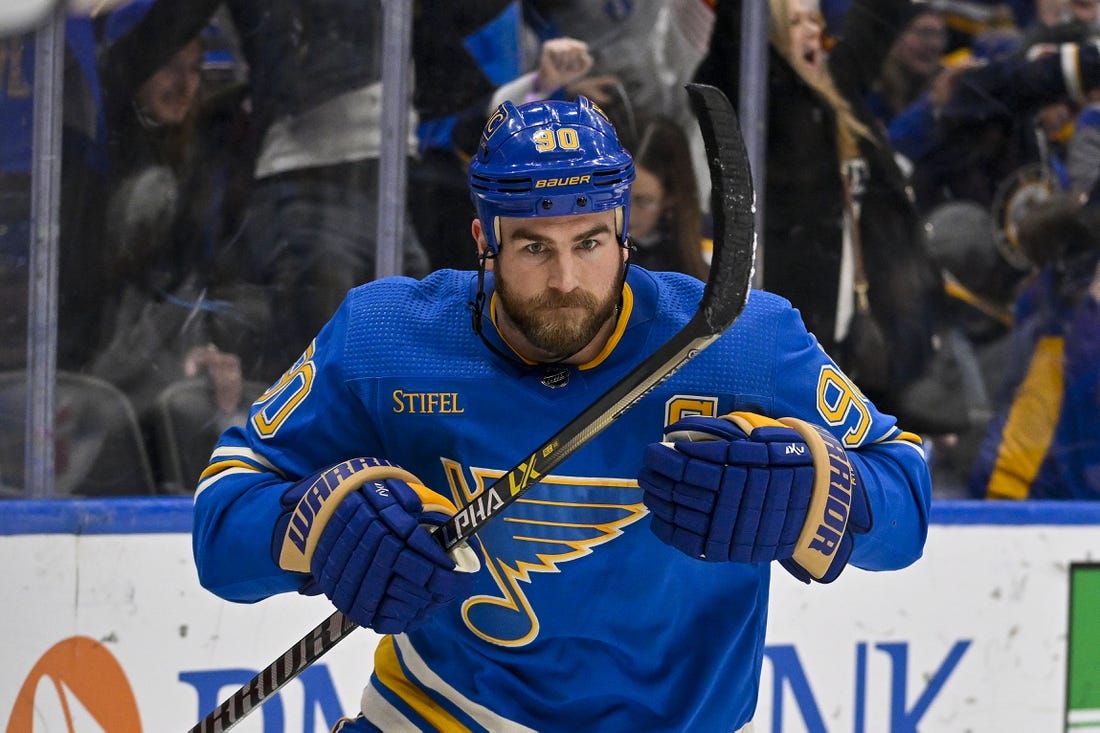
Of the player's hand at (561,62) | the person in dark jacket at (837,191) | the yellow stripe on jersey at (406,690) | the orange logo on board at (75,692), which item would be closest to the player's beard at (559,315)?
the yellow stripe on jersey at (406,690)

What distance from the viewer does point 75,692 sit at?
9.39 feet

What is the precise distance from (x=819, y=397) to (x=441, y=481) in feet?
1.77

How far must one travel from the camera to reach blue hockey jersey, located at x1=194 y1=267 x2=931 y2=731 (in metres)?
1.95

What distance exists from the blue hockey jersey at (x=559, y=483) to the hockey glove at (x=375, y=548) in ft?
0.42

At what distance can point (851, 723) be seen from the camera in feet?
10.6

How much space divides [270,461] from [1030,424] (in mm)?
2249

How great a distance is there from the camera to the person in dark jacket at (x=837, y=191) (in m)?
3.51

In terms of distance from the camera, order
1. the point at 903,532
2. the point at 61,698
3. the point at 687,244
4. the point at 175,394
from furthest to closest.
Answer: the point at 687,244 < the point at 175,394 < the point at 61,698 < the point at 903,532

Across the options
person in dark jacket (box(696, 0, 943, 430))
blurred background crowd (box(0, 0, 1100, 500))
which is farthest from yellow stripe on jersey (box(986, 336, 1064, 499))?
person in dark jacket (box(696, 0, 943, 430))

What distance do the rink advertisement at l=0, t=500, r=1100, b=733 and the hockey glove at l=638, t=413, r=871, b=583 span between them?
1.41 meters

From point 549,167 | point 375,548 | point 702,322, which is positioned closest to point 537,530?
point 375,548

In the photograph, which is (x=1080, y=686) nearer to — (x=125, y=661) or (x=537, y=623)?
(x=537, y=623)

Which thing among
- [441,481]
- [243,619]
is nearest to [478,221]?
[441,481]

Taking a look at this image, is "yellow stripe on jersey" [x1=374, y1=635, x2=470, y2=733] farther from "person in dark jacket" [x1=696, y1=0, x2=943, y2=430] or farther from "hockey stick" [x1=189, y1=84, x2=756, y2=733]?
"person in dark jacket" [x1=696, y1=0, x2=943, y2=430]
